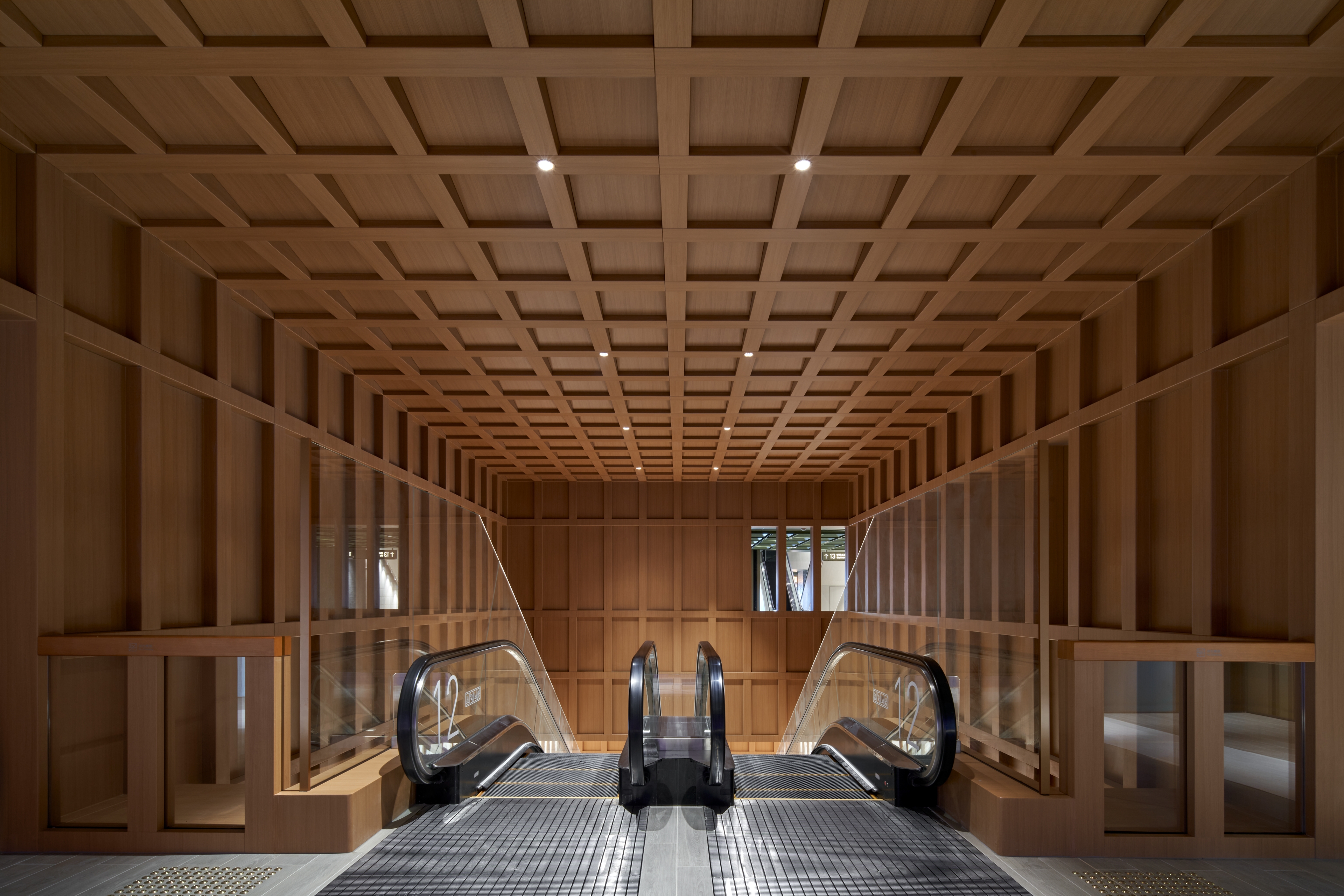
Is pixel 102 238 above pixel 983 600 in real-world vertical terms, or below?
above

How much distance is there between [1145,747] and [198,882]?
206 inches

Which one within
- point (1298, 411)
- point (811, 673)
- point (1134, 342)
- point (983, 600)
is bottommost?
point (811, 673)

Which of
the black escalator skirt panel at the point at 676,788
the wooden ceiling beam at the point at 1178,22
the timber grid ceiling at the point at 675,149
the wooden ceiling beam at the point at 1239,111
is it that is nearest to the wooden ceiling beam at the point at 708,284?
the timber grid ceiling at the point at 675,149

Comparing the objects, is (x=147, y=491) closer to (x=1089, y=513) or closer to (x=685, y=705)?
(x=685, y=705)

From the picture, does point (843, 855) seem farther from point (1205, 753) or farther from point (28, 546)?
point (28, 546)

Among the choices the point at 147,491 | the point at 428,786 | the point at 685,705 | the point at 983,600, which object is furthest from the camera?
the point at 685,705

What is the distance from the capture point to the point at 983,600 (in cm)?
786

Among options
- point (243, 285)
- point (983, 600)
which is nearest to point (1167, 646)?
point (983, 600)

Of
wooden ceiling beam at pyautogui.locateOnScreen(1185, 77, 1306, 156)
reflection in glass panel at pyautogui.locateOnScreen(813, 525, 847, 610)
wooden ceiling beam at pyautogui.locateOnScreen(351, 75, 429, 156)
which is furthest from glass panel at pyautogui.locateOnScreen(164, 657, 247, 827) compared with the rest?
reflection in glass panel at pyautogui.locateOnScreen(813, 525, 847, 610)

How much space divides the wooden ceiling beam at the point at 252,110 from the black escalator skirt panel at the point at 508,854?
4066 mm

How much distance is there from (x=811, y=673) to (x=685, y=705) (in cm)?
349

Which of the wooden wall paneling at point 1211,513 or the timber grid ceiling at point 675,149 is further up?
the timber grid ceiling at point 675,149

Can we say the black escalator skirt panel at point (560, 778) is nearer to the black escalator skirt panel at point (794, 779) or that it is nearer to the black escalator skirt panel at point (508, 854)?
the black escalator skirt panel at point (508, 854)

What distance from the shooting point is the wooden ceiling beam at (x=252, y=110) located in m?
4.74
